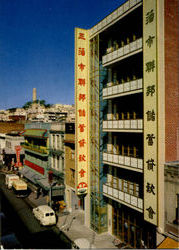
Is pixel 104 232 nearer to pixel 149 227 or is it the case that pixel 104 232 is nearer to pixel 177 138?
pixel 149 227

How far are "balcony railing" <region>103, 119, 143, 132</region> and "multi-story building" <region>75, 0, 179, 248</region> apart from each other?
0.08 meters

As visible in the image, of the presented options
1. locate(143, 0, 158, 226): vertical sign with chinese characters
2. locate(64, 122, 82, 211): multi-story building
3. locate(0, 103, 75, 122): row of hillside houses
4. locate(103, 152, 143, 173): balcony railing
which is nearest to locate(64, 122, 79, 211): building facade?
locate(64, 122, 82, 211): multi-story building

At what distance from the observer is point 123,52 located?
1922 centimetres

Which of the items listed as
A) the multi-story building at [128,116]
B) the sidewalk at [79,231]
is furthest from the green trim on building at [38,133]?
the multi-story building at [128,116]

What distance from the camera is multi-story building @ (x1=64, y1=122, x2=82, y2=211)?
2798 cm

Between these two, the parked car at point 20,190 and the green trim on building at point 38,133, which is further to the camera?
the parked car at point 20,190

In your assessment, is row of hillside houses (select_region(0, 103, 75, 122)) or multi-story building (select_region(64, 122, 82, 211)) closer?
multi-story building (select_region(64, 122, 82, 211))

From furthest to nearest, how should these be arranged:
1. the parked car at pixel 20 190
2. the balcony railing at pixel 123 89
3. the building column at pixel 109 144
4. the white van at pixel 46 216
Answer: the parked car at pixel 20 190 < the white van at pixel 46 216 < the building column at pixel 109 144 < the balcony railing at pixel 123 89

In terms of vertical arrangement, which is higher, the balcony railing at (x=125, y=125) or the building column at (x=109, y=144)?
the balcony railing at (x=125, y=125)

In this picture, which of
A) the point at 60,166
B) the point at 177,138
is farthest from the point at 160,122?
the point at 60,166

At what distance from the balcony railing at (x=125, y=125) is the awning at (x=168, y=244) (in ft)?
26.1

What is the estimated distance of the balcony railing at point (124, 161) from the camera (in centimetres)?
1745

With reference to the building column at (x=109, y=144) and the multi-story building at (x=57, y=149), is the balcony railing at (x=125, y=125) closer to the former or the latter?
the building column at (x=109, y=144)

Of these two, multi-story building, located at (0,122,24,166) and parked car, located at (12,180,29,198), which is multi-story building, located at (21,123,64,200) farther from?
multi-story building, located at (0,122,24,166)
